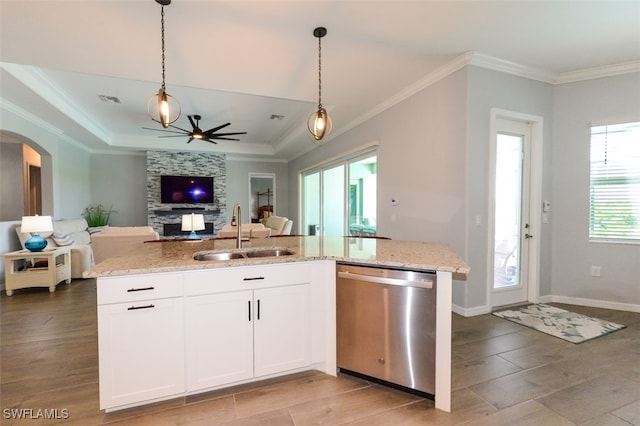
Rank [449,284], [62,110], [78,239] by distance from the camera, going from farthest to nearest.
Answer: [78,239], [62,110], [449,284]

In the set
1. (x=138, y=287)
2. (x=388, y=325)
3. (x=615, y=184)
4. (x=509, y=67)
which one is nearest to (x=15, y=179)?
(x=138, y=287)

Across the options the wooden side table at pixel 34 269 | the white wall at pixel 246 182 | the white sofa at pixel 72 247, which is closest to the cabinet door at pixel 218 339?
the wooden side table at pixel 34 269

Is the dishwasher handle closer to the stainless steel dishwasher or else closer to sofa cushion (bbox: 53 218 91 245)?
the stainless steel dishwasher

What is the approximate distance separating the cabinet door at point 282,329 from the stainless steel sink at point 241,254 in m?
0.35

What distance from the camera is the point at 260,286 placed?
1888 mm

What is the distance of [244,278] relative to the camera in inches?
72.9

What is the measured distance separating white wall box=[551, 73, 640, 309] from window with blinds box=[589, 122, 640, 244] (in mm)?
74

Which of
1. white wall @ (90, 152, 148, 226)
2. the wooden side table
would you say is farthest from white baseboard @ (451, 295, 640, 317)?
white wall @ (90, 152, 148, 226)

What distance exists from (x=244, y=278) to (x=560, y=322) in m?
3.30

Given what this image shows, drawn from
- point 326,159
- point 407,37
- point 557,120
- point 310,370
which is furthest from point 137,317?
point 326,159

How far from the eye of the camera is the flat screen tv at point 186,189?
26.3 ft

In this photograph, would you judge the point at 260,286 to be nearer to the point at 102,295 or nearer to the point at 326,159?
the point at 102,295

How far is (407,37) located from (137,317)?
10.4ft

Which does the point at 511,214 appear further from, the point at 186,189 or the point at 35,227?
the point at 186,189
